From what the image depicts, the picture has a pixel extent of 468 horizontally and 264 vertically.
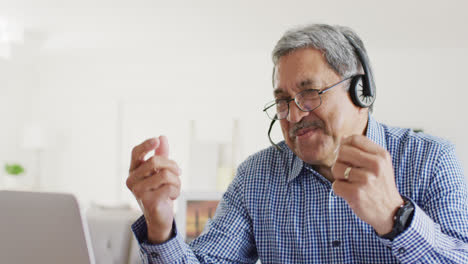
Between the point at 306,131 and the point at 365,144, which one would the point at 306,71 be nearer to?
the point at 306,131

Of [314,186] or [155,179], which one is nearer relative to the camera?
[155,179]

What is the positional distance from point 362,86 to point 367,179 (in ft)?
1.43

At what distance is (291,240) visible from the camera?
3.57 feet

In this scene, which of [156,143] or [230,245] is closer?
[156,143]

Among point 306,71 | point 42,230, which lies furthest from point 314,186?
point 42,230

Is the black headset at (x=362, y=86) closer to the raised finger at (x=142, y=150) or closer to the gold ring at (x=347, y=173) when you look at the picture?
the gold ring at (x=347, y=173)

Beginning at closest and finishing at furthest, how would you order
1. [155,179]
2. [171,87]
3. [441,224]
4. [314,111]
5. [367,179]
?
[367,179], [155,179], [441,224], [314,111], [171,87]

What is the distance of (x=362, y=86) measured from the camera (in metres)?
1.08

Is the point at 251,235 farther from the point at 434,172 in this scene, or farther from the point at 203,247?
the point at 434,172

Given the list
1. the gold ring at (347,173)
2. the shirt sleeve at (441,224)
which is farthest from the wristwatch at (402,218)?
the gold ring at (347,173)

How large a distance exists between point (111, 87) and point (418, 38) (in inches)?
191

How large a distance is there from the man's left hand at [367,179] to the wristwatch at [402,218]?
0.04 feet

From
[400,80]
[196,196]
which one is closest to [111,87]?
[400,80]

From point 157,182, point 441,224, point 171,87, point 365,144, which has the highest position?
point 365,144
